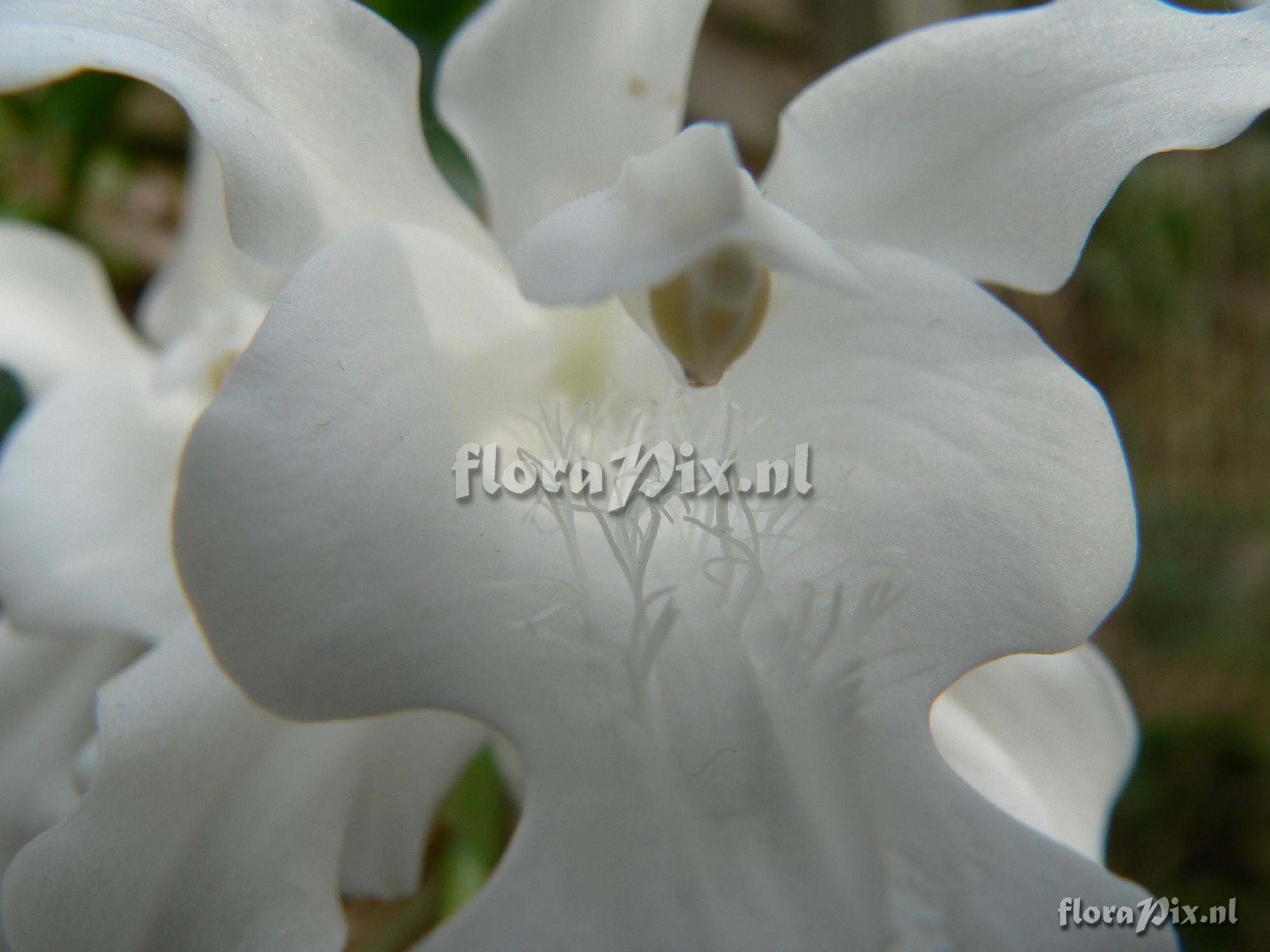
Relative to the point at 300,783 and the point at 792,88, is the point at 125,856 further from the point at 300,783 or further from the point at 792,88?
the point at 792,88

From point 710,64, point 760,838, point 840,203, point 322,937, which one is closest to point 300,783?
point 322,937

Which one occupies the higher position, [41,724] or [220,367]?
[220,367]

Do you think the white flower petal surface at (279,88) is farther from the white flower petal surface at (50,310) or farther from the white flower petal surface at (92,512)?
the white flower petal surface at (50,310)

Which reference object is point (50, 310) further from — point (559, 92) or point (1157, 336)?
point (1157, 336)

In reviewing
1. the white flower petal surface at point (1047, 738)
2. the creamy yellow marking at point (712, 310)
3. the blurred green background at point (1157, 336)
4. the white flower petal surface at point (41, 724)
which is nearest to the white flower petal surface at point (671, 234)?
the creamy yellow marking at point (712, 310)

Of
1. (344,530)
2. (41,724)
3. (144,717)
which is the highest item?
(344,530)

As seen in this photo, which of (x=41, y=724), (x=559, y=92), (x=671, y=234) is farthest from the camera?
(x=41, y=724)

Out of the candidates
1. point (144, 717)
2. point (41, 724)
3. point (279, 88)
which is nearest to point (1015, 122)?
point (279, 88)
